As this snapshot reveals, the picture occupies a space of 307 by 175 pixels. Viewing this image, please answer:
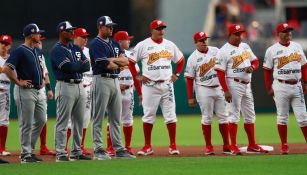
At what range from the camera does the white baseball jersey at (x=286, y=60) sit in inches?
538

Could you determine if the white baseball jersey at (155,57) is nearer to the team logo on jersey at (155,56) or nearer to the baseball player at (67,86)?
the team logo on jersey at (155,56)

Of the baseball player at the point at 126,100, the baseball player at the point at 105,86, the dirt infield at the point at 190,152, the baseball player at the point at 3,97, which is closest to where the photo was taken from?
the baseball player at the point at 105,86

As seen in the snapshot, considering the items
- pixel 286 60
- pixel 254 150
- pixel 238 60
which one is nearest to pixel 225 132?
pixel 254 150

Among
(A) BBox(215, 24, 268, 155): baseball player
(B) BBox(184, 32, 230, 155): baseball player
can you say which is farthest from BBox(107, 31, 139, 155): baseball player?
(A) BBox(215, 24, 268, 155): baseball player

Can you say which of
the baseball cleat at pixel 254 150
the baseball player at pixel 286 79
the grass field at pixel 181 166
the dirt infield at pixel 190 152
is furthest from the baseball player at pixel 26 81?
the baseball player at pixel 286 79

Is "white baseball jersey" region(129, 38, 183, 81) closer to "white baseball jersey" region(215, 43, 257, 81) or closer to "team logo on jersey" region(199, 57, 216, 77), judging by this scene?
"team logo on jersey" region(199, 57, 216, 77)

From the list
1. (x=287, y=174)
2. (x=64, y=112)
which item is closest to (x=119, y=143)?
(x=64, y=112)

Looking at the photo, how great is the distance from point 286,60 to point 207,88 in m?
1.30

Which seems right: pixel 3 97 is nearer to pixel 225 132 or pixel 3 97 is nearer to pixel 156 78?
pixel 156 78

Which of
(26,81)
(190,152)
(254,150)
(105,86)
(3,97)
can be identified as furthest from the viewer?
(3,97)

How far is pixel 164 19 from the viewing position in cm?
2606

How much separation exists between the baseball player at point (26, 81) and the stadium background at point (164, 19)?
9.69 meters

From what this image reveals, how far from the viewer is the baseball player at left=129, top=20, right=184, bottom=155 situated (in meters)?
14.2

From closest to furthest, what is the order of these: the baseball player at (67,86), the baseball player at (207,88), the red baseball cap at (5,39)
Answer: the baseball player at (67,86), the baseball player at (207,88), the red baseball cap at (5,39)
